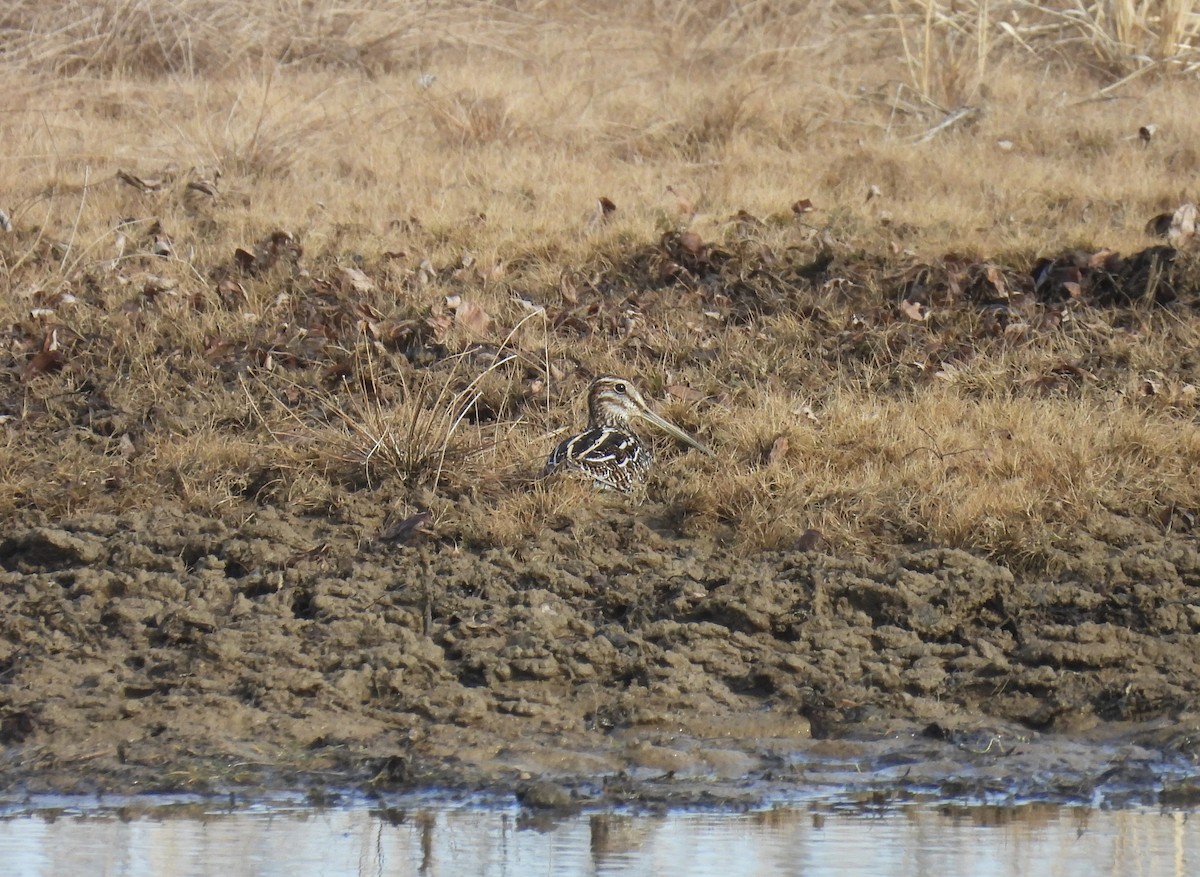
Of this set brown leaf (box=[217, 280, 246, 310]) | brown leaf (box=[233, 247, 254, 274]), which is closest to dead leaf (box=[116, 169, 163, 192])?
brown leaf (box=[233, 247, 254, 274])

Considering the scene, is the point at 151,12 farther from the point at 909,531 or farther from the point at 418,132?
the point at 909,531

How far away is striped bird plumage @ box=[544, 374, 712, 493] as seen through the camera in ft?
23.7

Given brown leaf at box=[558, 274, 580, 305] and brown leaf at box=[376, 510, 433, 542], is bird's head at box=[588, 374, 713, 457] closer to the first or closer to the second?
brown leaf at box=[376, 510, 433, 542]

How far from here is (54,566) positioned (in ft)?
22.1

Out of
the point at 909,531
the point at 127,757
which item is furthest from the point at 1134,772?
the point at 127,757

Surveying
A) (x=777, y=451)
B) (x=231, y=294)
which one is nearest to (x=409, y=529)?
(x=777, y=451)

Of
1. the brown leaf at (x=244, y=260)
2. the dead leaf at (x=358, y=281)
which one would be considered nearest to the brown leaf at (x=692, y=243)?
the dead leaf at (x=358, y=281)

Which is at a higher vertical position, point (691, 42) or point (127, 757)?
point (691, 42)

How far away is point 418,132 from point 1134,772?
8.21 metres

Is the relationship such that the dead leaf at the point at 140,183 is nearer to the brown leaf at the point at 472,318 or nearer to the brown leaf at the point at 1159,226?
the brown leaf at the point at 472,318

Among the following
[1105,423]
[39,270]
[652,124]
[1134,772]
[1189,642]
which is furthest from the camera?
[652,124]

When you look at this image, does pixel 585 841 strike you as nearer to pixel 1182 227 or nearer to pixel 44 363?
pixel 44 363

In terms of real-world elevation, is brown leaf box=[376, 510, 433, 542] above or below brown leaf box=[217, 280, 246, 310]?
below

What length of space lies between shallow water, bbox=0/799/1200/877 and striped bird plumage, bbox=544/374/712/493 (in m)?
2.24
